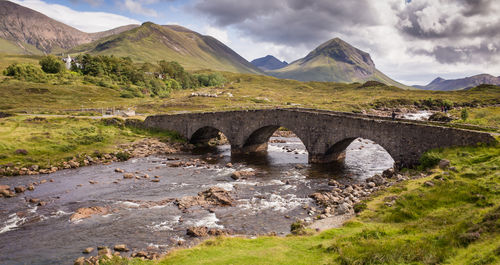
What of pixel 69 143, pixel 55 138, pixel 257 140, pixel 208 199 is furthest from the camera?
pixel 257 140

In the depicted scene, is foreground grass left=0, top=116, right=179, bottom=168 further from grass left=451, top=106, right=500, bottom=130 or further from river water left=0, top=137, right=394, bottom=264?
grass left=451, top=106, right=500, bottom=130

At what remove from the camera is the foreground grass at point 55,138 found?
4644 centimetres

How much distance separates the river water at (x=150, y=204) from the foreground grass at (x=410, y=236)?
4649 millimetres

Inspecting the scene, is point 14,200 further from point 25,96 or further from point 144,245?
point 25,96

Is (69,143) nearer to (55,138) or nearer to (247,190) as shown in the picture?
(55,138)

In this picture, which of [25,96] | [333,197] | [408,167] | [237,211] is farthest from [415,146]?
[25,96]

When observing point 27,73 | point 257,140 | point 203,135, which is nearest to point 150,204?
point 257,140

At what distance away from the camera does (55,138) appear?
53.3 m

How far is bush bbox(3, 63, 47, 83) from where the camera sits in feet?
378

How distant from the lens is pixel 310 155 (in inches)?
1858

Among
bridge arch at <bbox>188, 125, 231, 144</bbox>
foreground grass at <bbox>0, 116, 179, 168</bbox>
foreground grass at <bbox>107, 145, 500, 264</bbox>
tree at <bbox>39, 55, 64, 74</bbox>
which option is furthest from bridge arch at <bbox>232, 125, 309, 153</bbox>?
tree at <bbox>39, 55, 64, 74</bbox>

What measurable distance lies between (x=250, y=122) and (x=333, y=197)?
2590cm

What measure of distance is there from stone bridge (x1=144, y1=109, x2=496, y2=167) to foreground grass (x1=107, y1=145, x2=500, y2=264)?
662 centimetres

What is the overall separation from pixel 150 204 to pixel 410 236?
2230 cm
